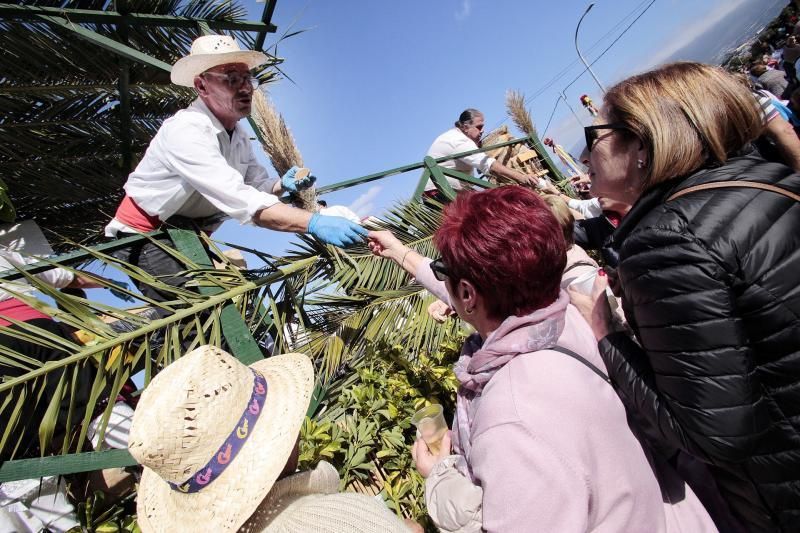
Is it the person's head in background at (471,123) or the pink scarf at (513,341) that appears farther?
the person's head in background at (471,123)

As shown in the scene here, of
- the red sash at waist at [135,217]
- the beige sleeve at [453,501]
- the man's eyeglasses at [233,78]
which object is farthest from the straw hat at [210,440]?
the man's eyeglasses at [233,78]

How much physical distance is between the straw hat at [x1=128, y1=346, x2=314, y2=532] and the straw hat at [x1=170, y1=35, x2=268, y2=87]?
76.1 inches

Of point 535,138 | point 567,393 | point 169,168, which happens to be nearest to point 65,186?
point 169,168

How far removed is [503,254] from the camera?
45.3 inches

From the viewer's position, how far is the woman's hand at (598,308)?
1419 millimetres

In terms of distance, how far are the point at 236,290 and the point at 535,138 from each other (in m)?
5.55

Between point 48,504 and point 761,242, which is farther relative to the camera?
point 48,504

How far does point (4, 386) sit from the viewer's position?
5.44ft

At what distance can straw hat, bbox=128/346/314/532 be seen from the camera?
1.12 m

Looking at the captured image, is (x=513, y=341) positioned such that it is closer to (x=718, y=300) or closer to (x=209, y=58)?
(x=718, y=300)

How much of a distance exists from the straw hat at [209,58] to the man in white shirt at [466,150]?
102 inches

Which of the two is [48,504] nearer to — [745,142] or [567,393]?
[567,393]

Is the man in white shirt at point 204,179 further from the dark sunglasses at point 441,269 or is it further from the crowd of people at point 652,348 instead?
the crowd of people at point 652,348

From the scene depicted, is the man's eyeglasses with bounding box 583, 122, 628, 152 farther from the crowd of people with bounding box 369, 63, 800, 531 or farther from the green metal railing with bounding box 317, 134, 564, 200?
the green metal railing with bounding box 317, 134, 564, 200
